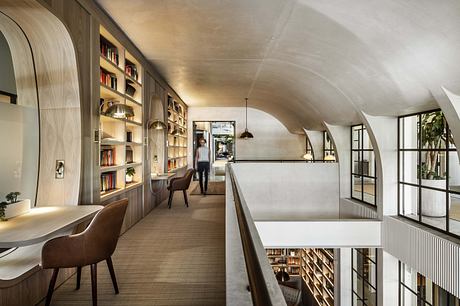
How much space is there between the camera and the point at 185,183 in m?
6.70

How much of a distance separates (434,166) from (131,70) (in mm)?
5689

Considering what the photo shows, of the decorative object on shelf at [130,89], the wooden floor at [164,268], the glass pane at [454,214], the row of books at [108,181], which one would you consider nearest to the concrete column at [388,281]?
the glass pane at [454,214]

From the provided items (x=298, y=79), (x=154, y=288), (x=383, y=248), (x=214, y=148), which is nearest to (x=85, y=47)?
(x=154, y=288)

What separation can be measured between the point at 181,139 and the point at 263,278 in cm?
1107

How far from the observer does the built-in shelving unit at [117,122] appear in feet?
14.6

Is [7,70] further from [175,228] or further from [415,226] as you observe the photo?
[415,226]

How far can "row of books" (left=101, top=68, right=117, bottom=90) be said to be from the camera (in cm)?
458

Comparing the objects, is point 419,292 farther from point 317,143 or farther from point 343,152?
point 317,143

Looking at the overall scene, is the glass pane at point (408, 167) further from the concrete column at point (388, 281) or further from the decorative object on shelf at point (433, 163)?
the concrete column at point (388, 281)

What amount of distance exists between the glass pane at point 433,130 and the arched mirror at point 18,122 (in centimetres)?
585

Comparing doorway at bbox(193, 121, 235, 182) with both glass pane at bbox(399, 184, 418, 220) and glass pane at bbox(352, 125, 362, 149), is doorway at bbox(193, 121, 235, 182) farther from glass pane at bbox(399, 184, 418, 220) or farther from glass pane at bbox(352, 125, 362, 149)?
glass pane at bbox(399, 184, 418, 220)

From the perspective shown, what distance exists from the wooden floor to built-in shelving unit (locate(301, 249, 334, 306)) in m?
4.91

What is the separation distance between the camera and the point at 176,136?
32.9ft

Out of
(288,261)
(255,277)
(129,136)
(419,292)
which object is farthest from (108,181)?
(288,261)
